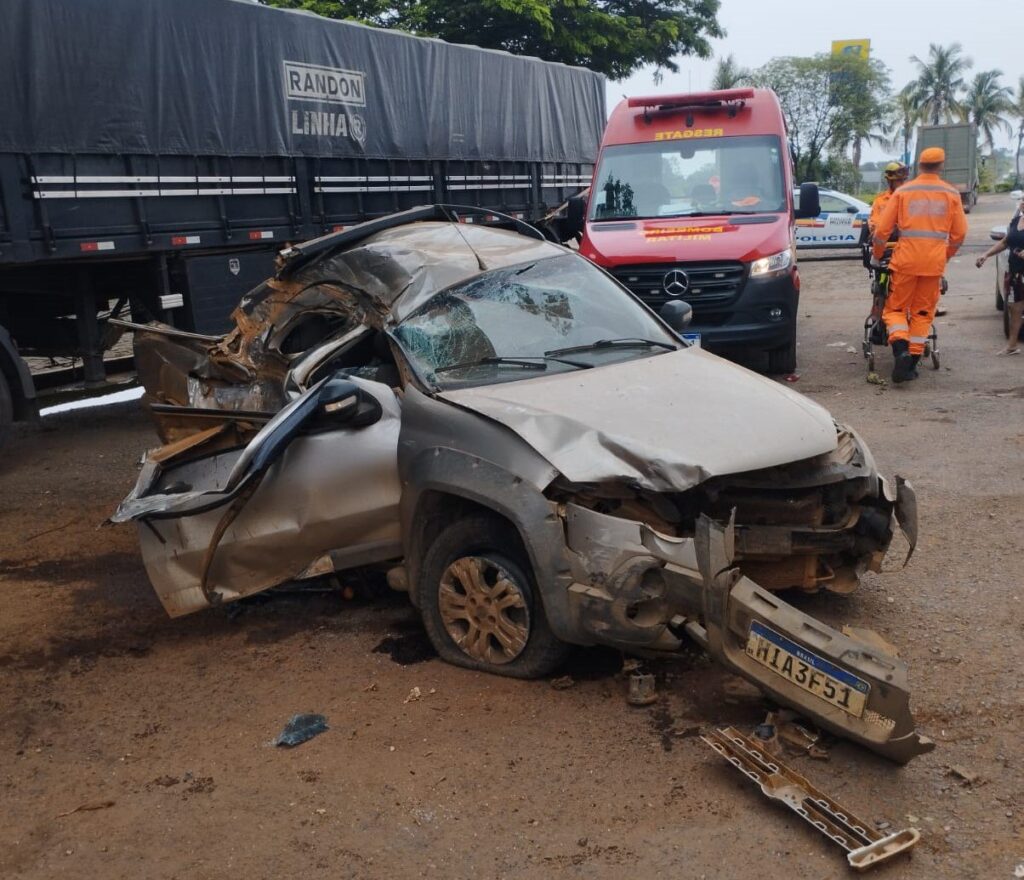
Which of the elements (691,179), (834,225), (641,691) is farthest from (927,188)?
(834,225)

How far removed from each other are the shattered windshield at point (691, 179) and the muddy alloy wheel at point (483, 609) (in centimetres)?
665

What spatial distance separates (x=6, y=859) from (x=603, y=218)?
8219mm

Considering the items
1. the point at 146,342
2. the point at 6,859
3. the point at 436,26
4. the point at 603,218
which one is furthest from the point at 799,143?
the point at 6,859

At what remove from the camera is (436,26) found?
24844mm

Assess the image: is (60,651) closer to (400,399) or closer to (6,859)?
(6,859)

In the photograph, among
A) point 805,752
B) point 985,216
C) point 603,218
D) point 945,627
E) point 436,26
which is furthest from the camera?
point 985,216

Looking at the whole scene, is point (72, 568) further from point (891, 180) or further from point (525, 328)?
point (891, 180)

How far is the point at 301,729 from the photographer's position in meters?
3.91

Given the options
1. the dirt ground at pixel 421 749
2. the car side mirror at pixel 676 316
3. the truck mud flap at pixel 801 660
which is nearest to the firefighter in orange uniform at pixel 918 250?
the dirt ground at pixel 421 749

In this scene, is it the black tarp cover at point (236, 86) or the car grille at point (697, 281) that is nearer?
the black tarp cover at point (236, 86)

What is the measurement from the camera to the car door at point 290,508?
14.4ft

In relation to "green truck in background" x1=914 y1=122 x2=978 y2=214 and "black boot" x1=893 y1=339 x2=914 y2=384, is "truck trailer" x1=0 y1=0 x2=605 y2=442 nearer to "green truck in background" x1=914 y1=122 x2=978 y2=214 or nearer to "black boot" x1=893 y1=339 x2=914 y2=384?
"black boot" x1=893 y1=339 x2=914 y2=384

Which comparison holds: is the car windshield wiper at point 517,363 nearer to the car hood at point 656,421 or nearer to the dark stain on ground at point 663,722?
the car hood at point 656,421

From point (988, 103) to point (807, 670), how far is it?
9776cm
